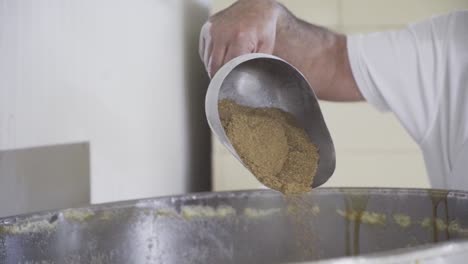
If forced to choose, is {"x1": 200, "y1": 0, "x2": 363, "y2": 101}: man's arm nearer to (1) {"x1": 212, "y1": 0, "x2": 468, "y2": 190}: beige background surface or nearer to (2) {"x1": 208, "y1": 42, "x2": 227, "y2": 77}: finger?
(2) {"x1": 208, "y1": 42, "x2": 227, "y2": 77}: finger

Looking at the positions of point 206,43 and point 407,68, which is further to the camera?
point 407,68

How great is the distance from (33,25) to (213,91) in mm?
190

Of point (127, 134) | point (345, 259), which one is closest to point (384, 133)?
point (127, 134)

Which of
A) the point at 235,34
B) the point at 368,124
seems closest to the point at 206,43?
the point at 235,34

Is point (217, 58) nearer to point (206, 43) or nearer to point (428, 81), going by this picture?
point (206, 43)

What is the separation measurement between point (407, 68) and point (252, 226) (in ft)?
1.39

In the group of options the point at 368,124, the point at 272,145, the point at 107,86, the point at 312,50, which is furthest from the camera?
the point at 368,124

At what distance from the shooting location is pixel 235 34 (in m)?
0.60

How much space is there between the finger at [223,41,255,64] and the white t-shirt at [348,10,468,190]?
0.33 m

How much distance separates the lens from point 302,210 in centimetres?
55

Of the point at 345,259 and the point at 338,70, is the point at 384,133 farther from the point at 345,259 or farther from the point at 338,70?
the point at 345,259

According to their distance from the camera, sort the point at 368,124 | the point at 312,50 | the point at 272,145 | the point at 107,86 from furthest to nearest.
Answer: the point at 368,124, the point at 312,50, the point at 107,86, the point at 272,145

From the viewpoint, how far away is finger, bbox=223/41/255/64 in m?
0.57

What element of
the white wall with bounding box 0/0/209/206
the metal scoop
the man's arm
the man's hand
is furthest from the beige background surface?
the metal scoop
